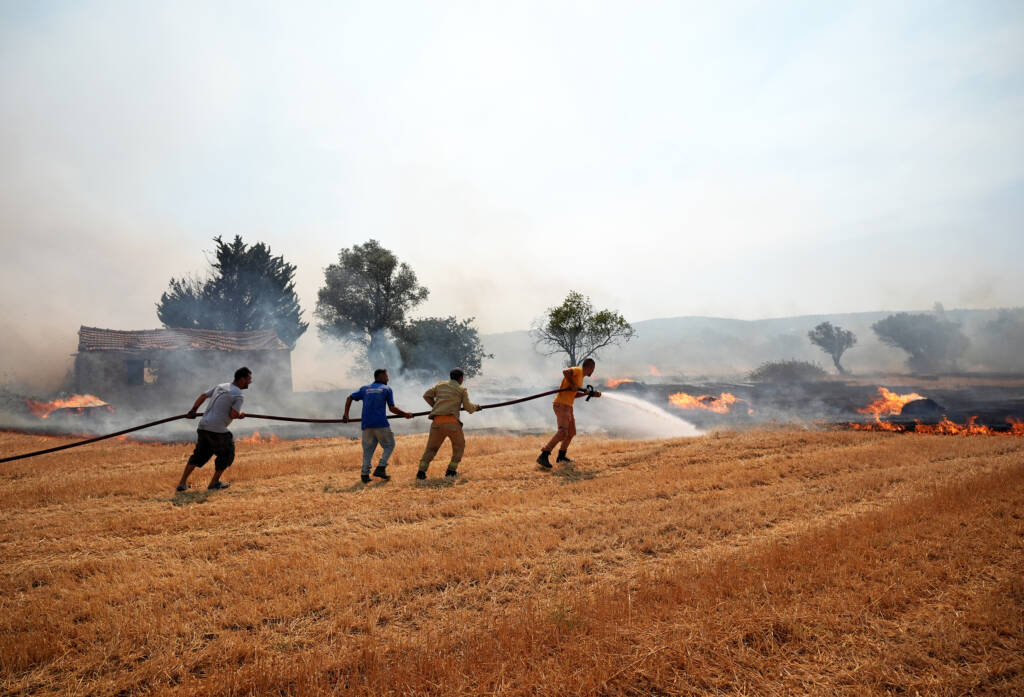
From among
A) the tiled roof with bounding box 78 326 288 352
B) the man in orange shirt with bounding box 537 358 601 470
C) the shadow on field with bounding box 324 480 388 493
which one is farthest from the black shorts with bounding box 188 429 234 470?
the tiled roof with bounding box 78 326 288 352

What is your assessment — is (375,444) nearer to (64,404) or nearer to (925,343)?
(64,404)

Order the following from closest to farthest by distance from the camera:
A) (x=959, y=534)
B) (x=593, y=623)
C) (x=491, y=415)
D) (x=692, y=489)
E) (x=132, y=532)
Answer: (x=593, y=623)
(x=959, y=534)
(x=132, y=532)
(x=692, y=489)
(x=491, y=415)

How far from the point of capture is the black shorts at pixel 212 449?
9773mm

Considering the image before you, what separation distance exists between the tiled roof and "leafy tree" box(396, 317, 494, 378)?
979cm

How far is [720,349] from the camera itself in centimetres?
11262

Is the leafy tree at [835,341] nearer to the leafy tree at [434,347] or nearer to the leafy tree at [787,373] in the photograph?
the leafy tree at [787,373]

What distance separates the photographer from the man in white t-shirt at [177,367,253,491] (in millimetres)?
9789

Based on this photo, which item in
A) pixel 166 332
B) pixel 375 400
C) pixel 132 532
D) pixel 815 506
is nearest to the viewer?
pixel 132 532

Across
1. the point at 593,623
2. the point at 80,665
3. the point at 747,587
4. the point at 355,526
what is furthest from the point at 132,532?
the point at 747,587

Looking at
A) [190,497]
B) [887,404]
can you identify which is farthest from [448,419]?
[887,404]

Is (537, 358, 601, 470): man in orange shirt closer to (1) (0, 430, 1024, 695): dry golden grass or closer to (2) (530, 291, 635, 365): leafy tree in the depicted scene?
(1) (0, 430, 1024, 695): dry golden grass

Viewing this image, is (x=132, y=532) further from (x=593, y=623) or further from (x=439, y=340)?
(x=439, y=340)

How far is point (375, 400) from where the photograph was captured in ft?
35.3

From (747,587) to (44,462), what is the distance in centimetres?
1758
